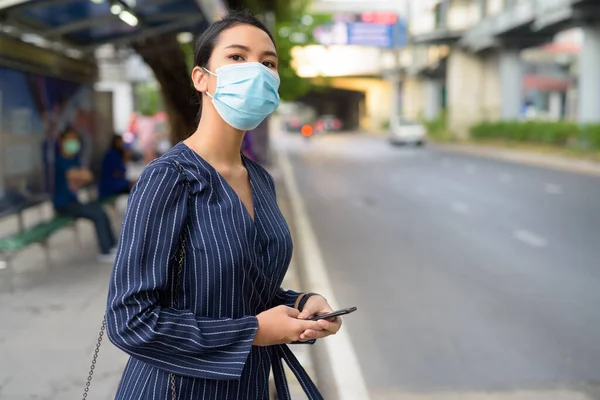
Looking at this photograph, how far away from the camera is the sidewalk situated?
16.8 ft

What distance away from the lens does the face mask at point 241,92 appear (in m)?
2.18

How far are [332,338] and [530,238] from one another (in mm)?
5937

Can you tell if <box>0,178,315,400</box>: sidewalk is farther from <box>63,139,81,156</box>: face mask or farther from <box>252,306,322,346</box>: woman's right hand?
<box>252,306,322,346</box>: woman's right hand

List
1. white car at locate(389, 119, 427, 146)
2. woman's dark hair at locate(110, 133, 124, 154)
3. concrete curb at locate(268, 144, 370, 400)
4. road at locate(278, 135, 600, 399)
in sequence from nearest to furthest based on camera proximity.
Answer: concrete curb at locate(268, 144, 370, 400), road at locate(278, 135, 600, 399), woman's dark hair at locate(110, 133, 124, 154), white car at locate(389, 119, 427, 146)

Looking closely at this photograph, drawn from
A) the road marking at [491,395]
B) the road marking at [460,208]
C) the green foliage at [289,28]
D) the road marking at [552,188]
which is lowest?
the road marking at [552,188]

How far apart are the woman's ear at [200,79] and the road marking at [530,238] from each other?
9.51 m

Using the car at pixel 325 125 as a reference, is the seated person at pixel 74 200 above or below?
above

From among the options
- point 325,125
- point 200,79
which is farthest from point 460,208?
point 325,125

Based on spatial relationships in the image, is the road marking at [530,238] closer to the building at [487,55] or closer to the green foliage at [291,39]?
the green foliage at [291,39]

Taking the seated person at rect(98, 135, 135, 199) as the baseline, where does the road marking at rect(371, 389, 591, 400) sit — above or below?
below

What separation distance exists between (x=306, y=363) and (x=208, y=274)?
12.3 feet

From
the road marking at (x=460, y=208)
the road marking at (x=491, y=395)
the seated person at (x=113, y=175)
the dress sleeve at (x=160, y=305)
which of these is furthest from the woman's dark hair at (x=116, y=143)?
the dress sleeve at (x=160, y=305)

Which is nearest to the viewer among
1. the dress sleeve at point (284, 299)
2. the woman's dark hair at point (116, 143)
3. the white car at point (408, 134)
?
the dress sleeve at point (284, 299)

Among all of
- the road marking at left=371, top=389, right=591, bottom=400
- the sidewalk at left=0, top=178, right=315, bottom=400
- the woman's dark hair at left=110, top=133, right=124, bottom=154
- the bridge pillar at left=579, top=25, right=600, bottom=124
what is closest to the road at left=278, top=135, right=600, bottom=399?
the road marking at left=371, top=389, right=591, bottom=400
